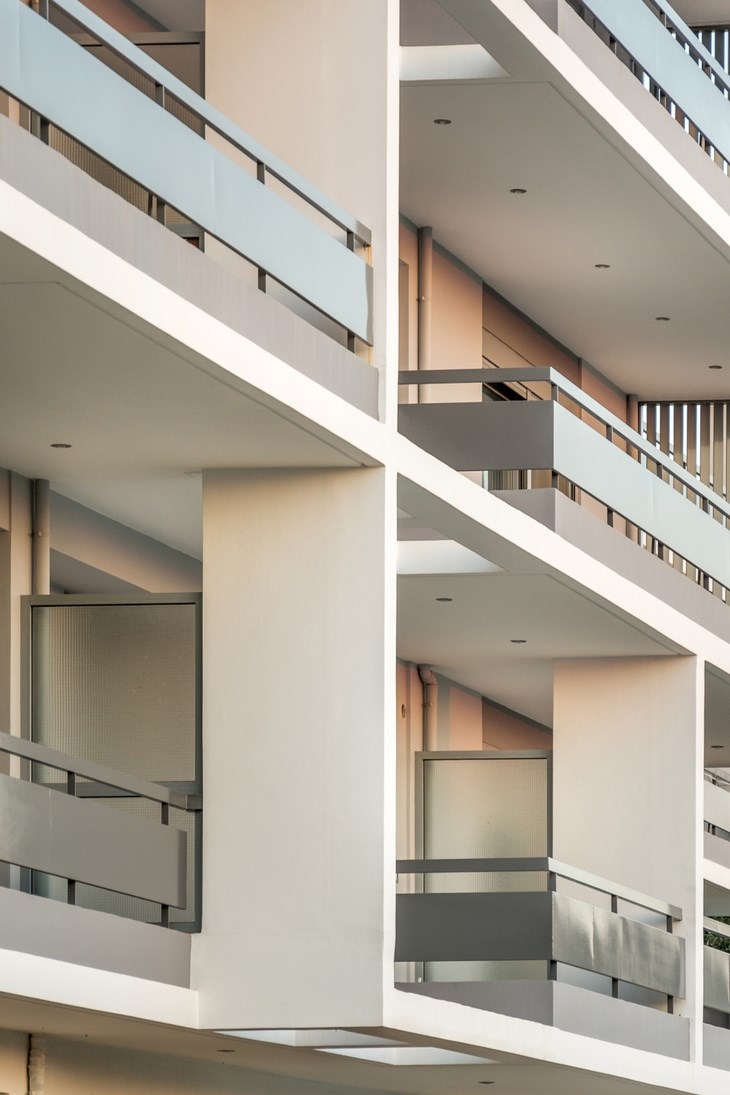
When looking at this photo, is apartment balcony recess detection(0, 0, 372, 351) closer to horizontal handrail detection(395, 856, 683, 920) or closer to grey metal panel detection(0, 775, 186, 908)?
grey metal panel detection(0, 775, 186, 908)

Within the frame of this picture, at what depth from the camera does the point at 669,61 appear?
20.6 m

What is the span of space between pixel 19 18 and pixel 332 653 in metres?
4.76

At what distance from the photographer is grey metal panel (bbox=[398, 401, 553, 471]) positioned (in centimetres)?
1706

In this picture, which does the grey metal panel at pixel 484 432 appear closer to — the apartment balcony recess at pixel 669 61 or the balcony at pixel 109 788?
the balcony at pixel 109 788

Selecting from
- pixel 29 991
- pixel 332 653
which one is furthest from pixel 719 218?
pixel 29 991

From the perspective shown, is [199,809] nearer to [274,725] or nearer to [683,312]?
[274,725]

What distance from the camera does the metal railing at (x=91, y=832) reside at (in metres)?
12.1

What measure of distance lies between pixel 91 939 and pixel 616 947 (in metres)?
6.52

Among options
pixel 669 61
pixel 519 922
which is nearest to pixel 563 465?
pixel 519 922

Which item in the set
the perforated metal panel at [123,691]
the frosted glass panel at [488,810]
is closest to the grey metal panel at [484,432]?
the perforated metal panel at [123,691]

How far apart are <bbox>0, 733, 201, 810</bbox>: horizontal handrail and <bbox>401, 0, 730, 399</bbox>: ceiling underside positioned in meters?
6.11

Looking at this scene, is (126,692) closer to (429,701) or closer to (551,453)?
(551,453)

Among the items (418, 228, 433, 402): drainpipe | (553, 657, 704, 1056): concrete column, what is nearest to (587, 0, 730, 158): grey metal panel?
(418, 228, 433, 402): drainpipe

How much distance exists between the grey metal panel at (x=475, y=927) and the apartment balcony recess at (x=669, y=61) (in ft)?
24.9
